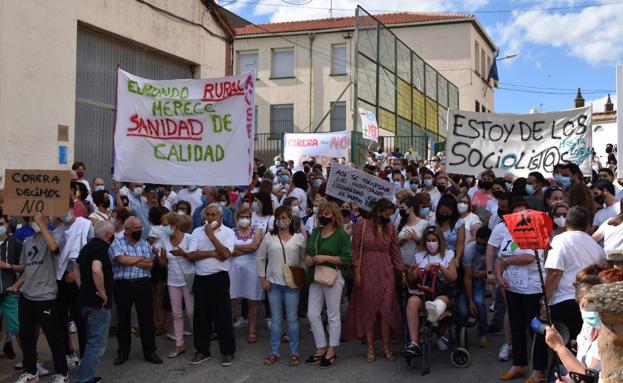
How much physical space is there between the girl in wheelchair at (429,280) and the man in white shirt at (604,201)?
2.13m

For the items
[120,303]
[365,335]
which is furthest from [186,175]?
[365,335]

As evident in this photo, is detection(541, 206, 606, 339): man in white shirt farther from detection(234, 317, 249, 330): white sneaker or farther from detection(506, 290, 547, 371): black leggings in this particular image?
detection(234, 317, 249, 330): white sneaker

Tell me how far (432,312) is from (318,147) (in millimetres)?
13992

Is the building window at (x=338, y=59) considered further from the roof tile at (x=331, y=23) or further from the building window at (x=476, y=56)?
the building window at (x=476, y=56)

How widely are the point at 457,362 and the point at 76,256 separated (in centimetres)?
425

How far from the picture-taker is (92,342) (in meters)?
7.00

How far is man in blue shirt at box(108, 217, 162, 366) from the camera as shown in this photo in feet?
25.8

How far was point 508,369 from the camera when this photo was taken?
292 inches

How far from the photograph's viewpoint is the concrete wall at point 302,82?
3819cm

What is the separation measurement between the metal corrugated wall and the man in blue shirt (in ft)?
22.0

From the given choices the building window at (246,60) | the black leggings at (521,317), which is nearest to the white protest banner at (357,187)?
the black leggings at (521,317)

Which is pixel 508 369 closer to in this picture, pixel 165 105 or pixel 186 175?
pixel 186 175

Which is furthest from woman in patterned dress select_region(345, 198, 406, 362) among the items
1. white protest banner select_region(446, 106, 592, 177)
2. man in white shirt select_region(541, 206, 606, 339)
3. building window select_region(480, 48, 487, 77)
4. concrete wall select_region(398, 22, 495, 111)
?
building window select_region(480, 48, 487, 77)

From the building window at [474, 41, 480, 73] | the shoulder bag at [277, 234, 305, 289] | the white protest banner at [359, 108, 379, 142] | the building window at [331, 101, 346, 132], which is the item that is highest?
the building window at [474, 41, 480, 73]
